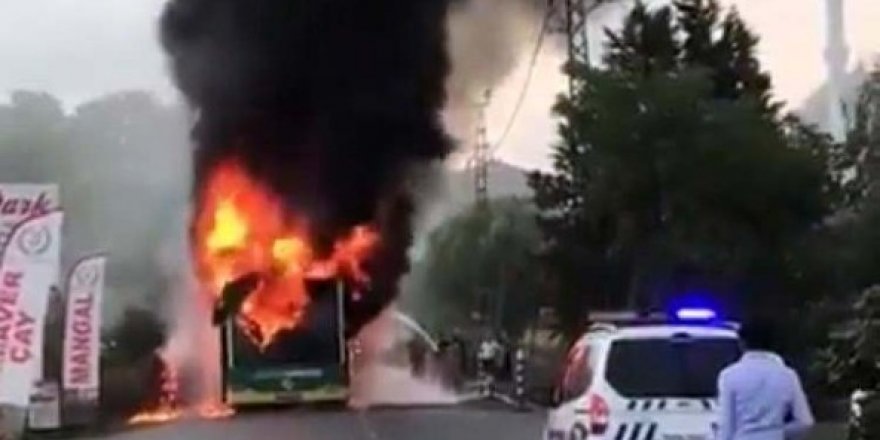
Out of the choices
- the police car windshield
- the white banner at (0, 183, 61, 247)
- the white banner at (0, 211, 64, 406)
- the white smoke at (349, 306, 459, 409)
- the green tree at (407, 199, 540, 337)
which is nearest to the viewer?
the police car windshield

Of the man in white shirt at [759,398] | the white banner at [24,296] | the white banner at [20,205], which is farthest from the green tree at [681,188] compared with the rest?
the man in white shirt at [759,398]

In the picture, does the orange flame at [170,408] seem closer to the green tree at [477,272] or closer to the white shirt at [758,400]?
the green tree at [477,272]

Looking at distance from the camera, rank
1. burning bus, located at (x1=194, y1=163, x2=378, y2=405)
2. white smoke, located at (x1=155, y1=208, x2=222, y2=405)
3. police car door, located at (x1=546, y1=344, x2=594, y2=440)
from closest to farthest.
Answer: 1. police car door, located at (x1=546, y1=344, x2=594, y2=440)
2. burning bus, located at (x1=194, y1=163, x2=378, y2=405)
3. white smoke, located at (x1=155, y1=208, x2=222, y2=405)

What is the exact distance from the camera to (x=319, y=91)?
4369 cm

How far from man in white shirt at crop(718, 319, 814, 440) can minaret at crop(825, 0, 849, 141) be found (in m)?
33.7

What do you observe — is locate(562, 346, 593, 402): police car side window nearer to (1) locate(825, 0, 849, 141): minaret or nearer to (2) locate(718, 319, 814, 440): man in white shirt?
(2) locate(718, 319, 814, 440): man in white shirt

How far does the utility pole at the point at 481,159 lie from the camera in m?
45.9

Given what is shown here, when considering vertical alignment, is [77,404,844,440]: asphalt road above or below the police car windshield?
below

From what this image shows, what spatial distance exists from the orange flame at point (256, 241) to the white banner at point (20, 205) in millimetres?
13345

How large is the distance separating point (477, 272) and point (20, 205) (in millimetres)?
36037

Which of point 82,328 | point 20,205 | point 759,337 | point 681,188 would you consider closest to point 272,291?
point 82,328

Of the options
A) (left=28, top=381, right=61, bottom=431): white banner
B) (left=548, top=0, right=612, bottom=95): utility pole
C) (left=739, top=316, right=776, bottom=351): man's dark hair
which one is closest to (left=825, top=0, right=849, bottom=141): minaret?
(left=548, top=0, right=612, bottom=95): utility pole

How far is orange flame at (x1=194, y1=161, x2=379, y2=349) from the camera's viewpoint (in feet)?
137

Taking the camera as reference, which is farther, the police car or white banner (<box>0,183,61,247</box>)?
white banner (<box>0,183,61,247</box>)
